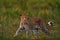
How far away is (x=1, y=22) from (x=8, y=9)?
1489 mm

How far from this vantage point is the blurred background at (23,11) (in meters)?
9.44

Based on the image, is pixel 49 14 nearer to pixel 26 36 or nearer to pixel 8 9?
pixel 8 9

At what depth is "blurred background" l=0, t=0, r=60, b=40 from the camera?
31.0 feet

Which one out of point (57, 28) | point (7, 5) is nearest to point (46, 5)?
point (7, 5)

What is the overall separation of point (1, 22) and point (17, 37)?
4.80 ft

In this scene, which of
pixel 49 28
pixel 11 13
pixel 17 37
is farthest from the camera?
pixel 11 13

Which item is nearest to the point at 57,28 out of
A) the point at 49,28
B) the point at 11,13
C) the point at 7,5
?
the point at 49,28

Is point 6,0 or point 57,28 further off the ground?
point 6,0

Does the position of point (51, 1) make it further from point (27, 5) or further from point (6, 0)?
point (6, 0)

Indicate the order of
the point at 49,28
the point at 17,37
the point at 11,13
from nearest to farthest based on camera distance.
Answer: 1. the point at 17,37
2. the point at 49,28
3. the point at 11,13

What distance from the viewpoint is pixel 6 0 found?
12.7 m

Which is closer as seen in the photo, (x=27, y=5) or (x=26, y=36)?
(x=26, y=36)

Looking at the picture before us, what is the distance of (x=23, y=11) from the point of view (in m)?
11.8

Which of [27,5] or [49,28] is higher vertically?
[27,5]
